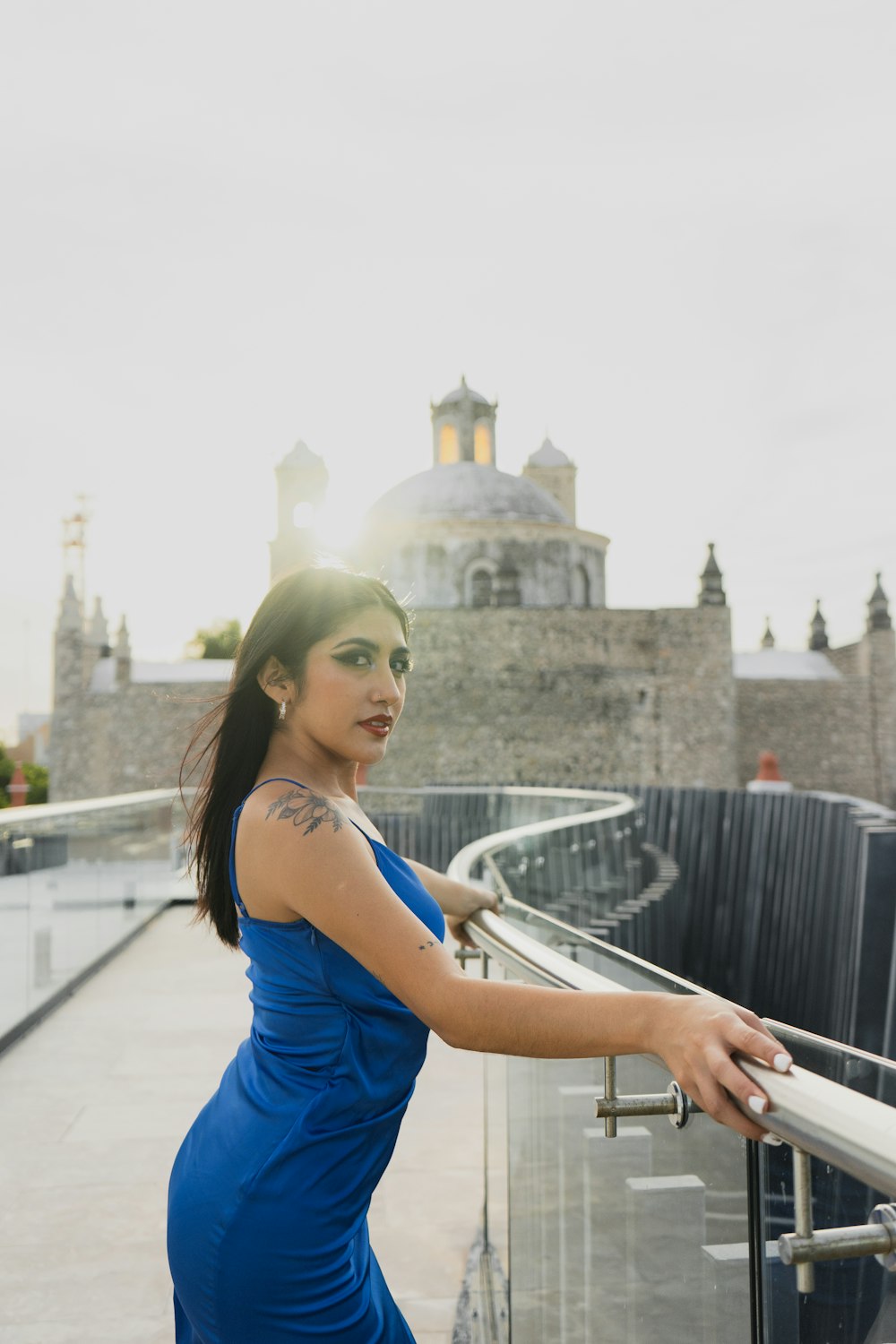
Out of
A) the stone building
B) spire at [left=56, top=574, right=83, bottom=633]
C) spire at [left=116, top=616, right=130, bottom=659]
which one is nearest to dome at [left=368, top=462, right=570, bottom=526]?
the stone building

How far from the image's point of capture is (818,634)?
3700 cm

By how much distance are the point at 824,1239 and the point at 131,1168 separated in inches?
122

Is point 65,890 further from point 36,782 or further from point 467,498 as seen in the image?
point 36,782

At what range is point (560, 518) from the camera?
35656 mm

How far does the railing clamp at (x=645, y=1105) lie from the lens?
1216mm

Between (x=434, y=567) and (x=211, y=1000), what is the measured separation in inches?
1125

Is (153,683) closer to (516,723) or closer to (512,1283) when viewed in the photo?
(516,723)

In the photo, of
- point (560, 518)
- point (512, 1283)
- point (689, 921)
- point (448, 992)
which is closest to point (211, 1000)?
point (512, 1283)

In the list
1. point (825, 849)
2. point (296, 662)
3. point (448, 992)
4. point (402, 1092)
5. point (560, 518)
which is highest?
point (560, 518)

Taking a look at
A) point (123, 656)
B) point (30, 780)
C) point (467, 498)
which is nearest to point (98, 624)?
point (123, 656)

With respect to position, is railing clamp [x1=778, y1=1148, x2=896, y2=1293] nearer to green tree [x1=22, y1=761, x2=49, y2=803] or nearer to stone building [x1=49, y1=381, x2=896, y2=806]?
stone building [x1=49, y1=381, x2=896, y2=806]

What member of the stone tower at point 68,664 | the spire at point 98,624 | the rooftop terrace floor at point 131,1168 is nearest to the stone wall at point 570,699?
the stone tower at point 68,664

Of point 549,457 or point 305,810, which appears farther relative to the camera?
point 549,457

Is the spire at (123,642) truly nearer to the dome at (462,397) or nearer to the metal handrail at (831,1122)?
the dome at (462,397)
